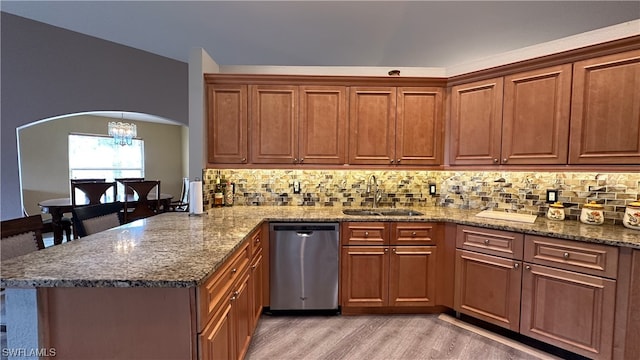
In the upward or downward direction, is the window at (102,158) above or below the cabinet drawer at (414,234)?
above

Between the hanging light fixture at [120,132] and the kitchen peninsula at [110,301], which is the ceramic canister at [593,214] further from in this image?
the hanging light fixture at [120,132]

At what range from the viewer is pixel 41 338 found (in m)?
1.06

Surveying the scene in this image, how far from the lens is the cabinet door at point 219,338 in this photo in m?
1.17

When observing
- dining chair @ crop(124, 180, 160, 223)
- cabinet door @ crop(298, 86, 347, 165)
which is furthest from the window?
cabinet door @ crop(298, 86, 347, 165)

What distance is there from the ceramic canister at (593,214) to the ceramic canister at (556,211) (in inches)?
5.5

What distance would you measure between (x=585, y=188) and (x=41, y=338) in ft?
11.7

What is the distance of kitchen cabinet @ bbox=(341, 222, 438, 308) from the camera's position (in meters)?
2.52

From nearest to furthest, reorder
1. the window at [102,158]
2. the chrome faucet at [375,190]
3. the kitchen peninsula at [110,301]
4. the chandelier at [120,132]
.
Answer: the kitchen peninsula at [110,301]
the chrome faucet at [375,190]
the chandelier at [120,132]
the window at [102,158]

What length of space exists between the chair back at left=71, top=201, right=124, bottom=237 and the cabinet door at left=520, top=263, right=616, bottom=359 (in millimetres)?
3253

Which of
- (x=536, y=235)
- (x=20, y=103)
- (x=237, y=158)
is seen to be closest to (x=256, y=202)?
(x=237, y=158)

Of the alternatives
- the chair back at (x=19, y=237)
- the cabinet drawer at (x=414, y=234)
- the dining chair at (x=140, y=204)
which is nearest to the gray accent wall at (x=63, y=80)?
the dining chair at (x=140, y=204)

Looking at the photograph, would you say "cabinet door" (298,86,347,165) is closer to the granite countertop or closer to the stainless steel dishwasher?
Answer: the granite countertop

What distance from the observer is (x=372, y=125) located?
9.47ft

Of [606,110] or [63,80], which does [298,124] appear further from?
[63,80]
